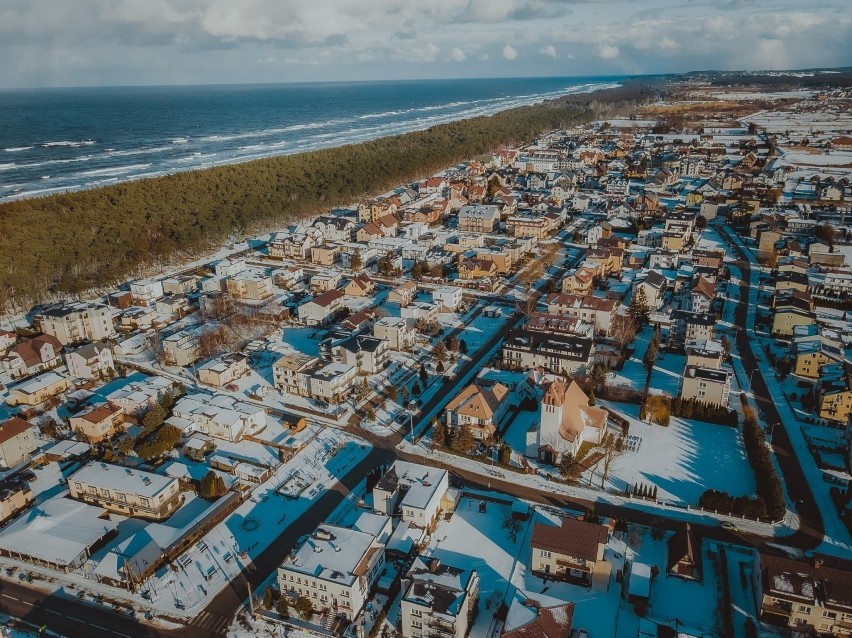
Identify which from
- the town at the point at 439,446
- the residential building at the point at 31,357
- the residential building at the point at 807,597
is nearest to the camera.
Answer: the residential building at the point at 807,597

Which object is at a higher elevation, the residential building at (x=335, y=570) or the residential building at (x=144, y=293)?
the residential building at (x=144, y=293)

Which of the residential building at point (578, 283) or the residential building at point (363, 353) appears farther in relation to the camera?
the residential building at point (578, 283)

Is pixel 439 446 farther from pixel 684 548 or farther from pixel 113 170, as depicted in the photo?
pixel 113 170

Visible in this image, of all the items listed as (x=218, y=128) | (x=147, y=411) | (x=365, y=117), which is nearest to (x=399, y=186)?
(x=147, y=411)

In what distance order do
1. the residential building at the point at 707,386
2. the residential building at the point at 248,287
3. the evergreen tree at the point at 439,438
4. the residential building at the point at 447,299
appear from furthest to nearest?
the residential building at the point at 248,287 → the residential building at the point at 447,299 → the residential building at the point at 707,386 → the evergreen tree at the point at 439,438

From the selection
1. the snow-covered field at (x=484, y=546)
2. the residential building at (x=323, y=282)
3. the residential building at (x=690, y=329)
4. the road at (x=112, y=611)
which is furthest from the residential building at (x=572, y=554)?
the residential building at (x=323, y=282)

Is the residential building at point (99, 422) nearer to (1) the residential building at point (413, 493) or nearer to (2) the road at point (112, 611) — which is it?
(2) the road at point (112, 611)

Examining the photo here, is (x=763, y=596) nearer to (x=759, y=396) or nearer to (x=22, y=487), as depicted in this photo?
(x=759, y=396)

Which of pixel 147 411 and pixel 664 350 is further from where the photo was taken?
pixel 664 350
